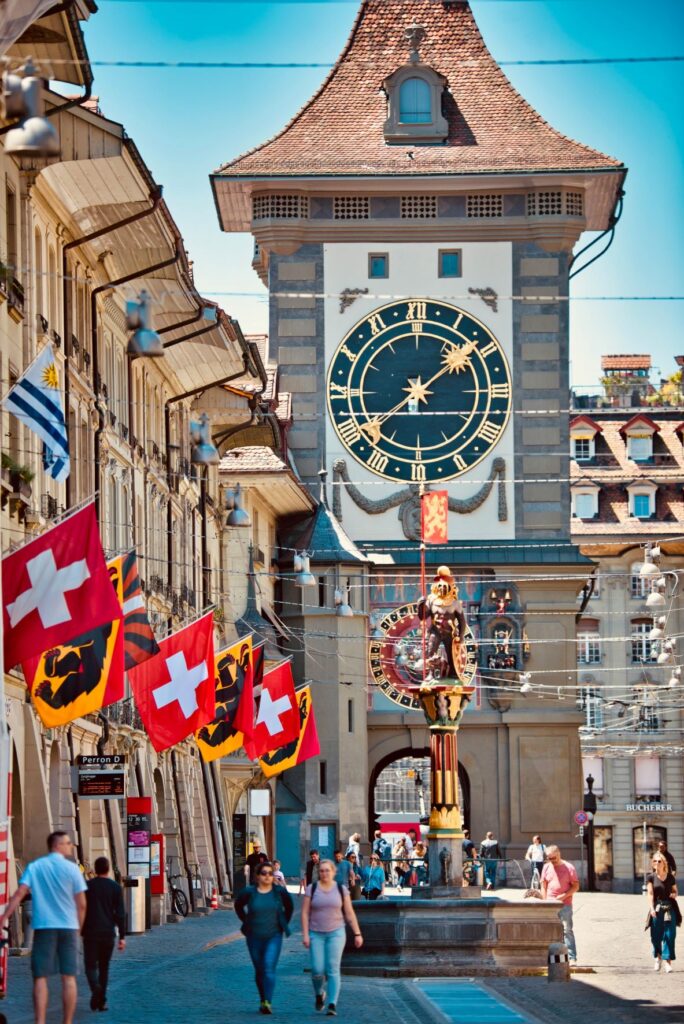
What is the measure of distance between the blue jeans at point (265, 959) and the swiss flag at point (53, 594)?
4274 millimetres

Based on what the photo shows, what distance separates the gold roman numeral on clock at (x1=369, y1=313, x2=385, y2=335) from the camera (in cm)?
7506

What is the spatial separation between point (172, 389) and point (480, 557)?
66.5 ft

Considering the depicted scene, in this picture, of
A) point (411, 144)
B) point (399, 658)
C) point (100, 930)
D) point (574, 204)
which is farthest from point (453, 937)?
point (411, 144)

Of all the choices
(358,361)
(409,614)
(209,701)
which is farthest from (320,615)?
(209,701)

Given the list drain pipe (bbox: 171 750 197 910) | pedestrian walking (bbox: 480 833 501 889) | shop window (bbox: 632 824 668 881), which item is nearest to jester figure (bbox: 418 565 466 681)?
drain pipe (bbox: 171 750 197 910)

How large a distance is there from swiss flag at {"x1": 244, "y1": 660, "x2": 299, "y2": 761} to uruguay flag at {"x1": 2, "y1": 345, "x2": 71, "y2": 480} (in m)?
16.0

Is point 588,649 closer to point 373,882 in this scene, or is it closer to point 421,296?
point 421,296

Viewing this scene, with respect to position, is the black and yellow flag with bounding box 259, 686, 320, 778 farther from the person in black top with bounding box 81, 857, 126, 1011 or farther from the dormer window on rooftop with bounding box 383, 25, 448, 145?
the dormer window on rooftop with bounding box 383, 25, 448, 145

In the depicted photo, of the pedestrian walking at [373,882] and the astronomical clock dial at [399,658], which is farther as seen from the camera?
the astronomical clock dial at [399,658]

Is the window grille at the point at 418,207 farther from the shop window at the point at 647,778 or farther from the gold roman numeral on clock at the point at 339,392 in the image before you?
the shop window at the point at 647,778

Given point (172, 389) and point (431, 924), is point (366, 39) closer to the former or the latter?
point (172, 389)

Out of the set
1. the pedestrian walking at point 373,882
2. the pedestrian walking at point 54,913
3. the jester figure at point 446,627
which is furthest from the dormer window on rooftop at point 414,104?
the pedestrian walking at point 54,913

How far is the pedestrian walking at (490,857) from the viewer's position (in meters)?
66.2

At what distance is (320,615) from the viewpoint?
7331 cm
